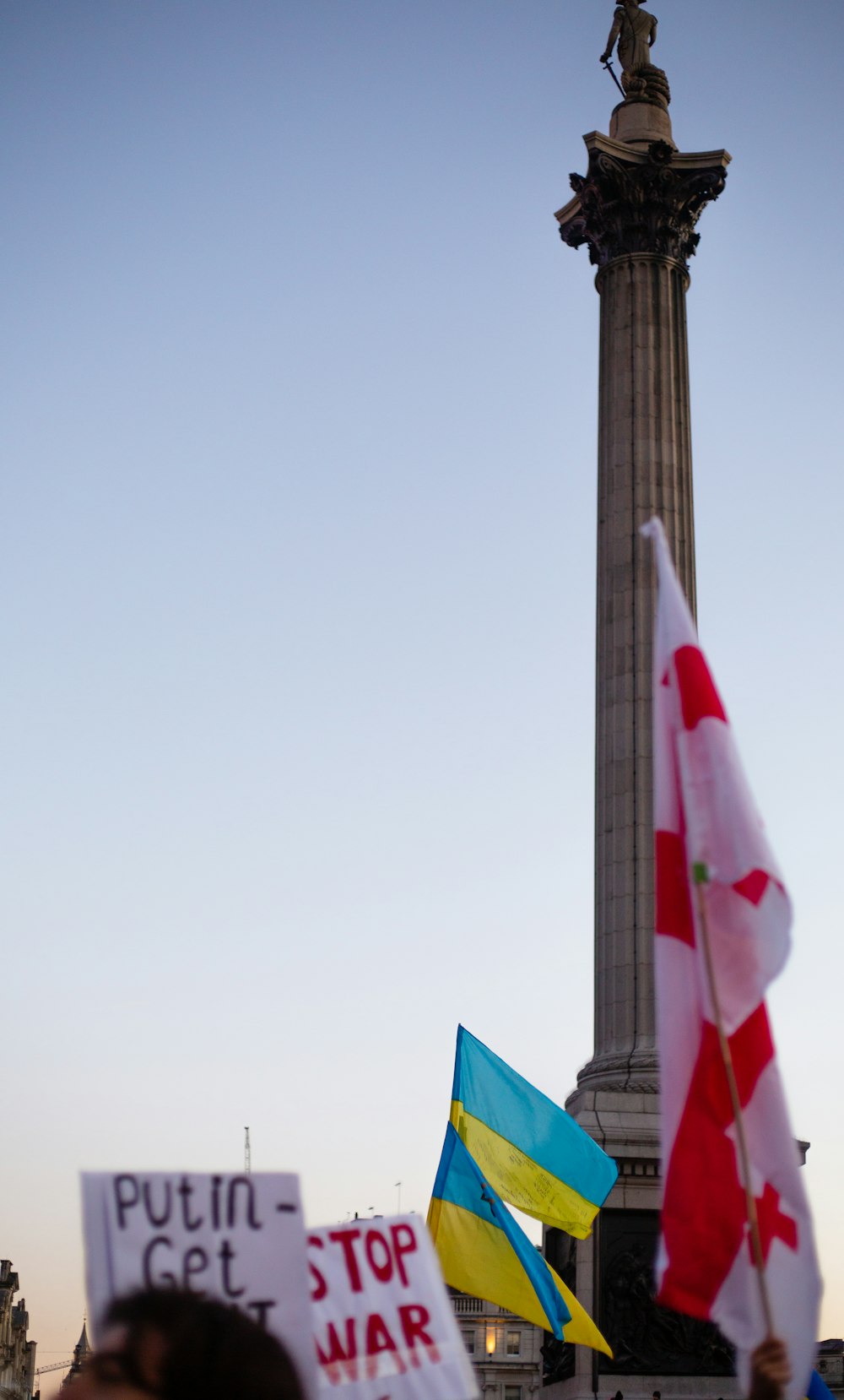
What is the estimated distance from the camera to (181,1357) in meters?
4.33

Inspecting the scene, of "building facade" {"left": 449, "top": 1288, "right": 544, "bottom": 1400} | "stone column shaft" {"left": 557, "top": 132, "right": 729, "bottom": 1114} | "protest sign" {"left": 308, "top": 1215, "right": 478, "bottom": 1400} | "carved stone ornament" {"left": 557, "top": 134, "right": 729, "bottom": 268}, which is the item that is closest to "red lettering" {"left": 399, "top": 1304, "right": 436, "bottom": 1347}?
"protest sign" {"left": 308, "top": 1215, "right": 478, "bottom": 1400}

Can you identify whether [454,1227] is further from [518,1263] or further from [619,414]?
[619,414]

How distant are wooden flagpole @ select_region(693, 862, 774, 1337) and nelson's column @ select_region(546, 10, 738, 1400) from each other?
1919 centimetres

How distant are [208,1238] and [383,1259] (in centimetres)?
190

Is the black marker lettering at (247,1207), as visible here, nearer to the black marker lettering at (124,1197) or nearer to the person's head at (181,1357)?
the black marker lettering at (124,1197)

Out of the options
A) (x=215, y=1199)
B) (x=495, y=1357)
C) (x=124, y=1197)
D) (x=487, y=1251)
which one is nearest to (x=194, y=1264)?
(x=215, y=1199)

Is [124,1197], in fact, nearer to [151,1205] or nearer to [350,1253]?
Answer: [151,1205]

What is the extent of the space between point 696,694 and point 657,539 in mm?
785

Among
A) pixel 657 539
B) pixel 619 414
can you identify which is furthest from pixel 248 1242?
pixel 619 414

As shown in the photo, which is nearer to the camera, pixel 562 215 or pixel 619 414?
pixel 619 414

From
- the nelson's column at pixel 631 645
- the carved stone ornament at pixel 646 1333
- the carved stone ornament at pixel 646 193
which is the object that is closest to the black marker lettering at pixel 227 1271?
the nelson's column at pixel 631 645

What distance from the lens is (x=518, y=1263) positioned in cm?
1759

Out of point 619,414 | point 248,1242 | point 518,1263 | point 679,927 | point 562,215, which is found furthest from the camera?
point 562,215

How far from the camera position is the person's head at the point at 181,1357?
4215 millimetres
